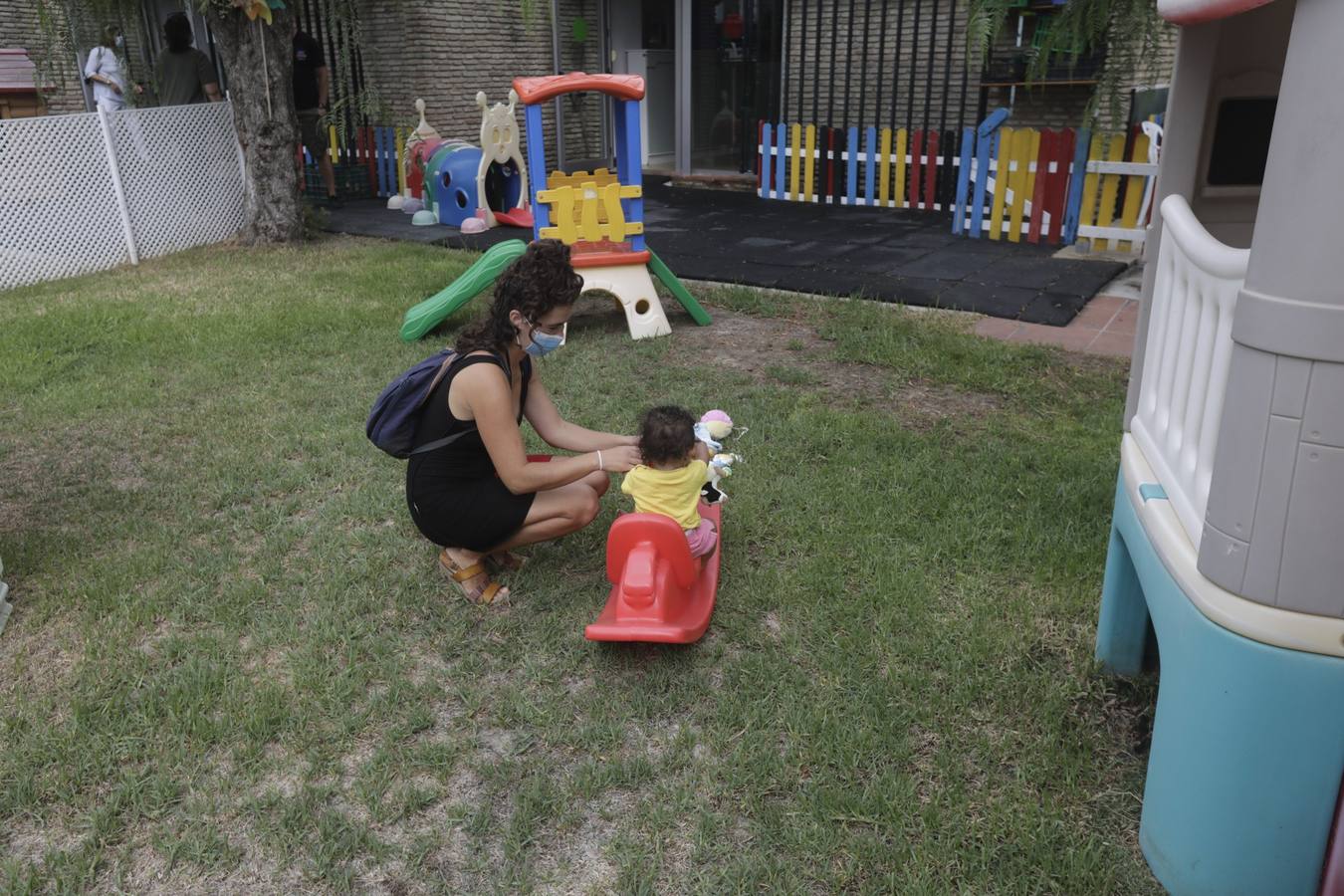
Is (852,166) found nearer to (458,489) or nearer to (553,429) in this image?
(553,429)

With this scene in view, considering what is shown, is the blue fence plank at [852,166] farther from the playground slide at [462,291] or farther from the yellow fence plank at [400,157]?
the playground slide at [462,291]

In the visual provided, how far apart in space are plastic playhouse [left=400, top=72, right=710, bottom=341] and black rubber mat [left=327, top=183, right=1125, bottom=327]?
1417 mm

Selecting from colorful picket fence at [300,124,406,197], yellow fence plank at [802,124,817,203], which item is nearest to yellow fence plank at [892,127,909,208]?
yellow fence plank at [802,124,817,203]

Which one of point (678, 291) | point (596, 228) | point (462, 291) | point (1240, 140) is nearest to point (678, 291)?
point (678, 291)

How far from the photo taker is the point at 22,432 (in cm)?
480

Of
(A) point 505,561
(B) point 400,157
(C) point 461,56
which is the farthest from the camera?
(C) point 461,56

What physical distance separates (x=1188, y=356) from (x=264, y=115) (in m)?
8.51

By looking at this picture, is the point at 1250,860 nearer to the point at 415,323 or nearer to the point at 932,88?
the point at 415,323

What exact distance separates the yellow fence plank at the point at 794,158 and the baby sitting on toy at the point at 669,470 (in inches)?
340

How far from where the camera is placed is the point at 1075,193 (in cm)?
850

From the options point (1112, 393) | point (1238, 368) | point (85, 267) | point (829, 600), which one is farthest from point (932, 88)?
point (1238, 368)

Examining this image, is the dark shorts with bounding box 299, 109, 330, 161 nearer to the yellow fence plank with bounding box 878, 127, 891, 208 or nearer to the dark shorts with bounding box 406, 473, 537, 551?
the yellow fence plank with bounding box 878, 127, 891, 208

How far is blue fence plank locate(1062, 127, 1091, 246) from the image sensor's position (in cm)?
834

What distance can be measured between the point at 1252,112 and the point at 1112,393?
258 cm
